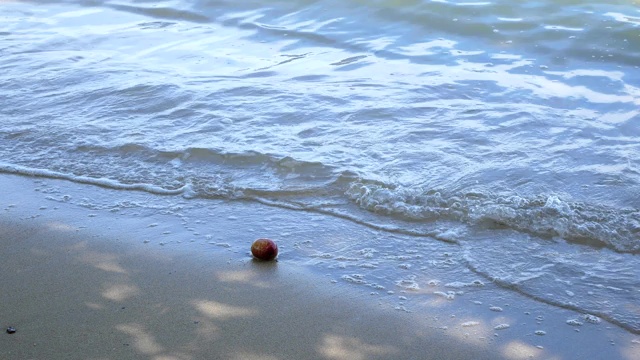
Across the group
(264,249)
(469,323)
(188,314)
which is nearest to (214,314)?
(188,314)

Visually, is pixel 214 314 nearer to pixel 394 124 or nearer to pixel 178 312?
pixel 178 312

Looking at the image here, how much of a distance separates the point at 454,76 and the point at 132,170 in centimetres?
335

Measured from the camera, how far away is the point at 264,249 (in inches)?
159

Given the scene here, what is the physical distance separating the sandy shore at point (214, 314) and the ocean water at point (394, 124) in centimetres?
26

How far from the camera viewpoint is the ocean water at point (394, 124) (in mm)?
4309

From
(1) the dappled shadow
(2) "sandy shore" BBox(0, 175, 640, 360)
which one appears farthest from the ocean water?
(1) the dappled shadow

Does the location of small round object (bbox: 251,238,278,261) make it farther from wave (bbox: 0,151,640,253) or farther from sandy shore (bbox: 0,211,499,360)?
wave (bbox: 0,151,640,253)

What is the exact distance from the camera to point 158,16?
11258 millimetres

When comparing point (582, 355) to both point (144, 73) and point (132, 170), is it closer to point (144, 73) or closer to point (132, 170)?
point (132, 170)

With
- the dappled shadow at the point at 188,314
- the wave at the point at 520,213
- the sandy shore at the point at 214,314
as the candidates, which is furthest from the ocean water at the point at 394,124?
→ the dappled shadow at the point at 188,314

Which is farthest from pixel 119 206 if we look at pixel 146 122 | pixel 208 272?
pixel 146 122

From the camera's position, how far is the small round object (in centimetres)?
403

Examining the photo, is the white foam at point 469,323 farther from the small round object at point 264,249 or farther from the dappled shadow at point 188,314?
the small round object at point 264,249

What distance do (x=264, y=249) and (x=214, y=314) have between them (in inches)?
22.7
